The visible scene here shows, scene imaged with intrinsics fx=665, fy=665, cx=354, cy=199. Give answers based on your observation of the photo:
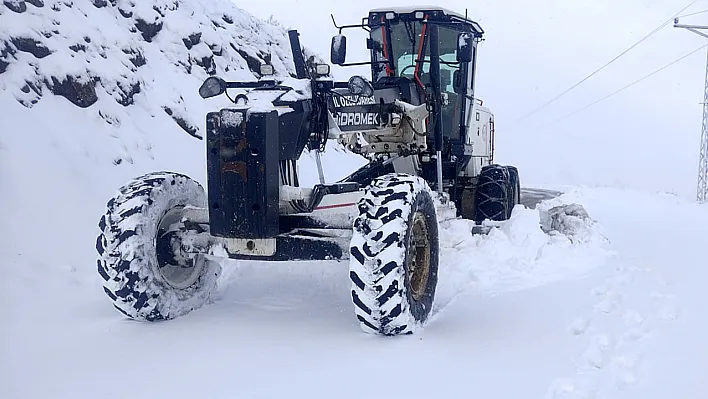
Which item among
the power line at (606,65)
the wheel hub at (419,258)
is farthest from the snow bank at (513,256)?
the power line at (606,65)

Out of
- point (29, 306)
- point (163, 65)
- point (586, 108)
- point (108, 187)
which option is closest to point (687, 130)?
point (586, 108)

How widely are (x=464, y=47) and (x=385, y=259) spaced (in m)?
4.19

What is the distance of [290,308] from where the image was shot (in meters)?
5.43

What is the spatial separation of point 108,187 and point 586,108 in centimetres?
3022

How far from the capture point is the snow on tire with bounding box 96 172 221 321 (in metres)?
4.74

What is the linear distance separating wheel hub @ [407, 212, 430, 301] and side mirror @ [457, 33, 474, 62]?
3172 millimetres

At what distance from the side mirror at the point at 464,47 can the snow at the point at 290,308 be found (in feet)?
6.34

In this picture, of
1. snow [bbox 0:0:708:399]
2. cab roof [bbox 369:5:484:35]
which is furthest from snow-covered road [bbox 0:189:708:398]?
cab roof [bbox 369:5:484:35]

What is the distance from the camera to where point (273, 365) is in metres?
4.07

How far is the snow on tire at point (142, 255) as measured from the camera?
15.6ft

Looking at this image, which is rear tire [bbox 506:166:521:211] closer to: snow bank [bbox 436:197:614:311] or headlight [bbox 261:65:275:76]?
snow bank [bbox 436:197:614:311]

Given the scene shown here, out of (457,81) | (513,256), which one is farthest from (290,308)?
(457,81)

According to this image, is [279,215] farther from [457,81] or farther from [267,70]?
[457,81]

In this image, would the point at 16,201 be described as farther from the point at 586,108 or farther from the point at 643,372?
the point at 586,108
